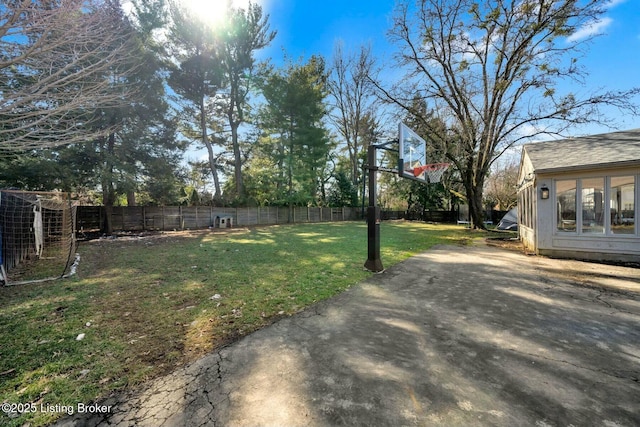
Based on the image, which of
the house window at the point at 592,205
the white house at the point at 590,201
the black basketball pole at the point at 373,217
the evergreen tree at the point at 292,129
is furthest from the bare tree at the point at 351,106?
the black basketball pole at the point at 373,217

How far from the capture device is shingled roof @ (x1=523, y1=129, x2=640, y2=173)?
6.59 m

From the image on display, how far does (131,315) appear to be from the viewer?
3.41 m

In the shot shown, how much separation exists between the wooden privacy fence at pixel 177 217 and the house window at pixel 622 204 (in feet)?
59.3

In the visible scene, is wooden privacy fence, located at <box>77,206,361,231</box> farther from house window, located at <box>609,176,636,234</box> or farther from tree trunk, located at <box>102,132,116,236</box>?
house window, located at <box>609,176,636,234</box>

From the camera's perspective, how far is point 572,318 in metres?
3.37

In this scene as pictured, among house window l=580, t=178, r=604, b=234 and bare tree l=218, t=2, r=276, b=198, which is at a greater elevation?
bare tree l=218, t=2, r=276, b=198

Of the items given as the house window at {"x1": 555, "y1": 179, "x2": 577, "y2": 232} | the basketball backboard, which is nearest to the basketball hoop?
the basketball backboard

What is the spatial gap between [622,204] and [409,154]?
5532 millimetres

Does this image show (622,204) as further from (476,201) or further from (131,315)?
(131,315)

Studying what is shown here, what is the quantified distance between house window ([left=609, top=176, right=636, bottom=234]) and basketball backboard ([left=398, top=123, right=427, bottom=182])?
4.80m

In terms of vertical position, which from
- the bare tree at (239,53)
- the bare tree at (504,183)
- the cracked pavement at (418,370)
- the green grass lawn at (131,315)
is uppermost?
the bare tree at (239,53)

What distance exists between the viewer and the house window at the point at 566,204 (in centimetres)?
723

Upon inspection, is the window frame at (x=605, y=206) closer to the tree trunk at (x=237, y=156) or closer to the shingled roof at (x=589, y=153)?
the shingled roof at (x=589, y=153)

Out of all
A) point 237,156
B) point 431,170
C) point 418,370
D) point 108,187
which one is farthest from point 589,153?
point 237,156
